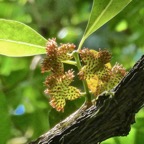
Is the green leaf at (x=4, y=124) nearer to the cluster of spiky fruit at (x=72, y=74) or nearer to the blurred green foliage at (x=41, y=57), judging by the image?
the blurred green foliage at (x=41, y=57)

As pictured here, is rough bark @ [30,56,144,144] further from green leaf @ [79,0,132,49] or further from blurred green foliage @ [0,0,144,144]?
blurred green foliage @ [0,0,144,144]

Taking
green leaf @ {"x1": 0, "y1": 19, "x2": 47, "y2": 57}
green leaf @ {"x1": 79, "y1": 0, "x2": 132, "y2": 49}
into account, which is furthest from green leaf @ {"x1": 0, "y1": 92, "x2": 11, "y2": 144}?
green leaf @ {"x1": 79, "y1": 0, "x2": 132, "y2": 49}

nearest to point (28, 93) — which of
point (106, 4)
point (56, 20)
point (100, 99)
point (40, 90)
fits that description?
point (40, 90)

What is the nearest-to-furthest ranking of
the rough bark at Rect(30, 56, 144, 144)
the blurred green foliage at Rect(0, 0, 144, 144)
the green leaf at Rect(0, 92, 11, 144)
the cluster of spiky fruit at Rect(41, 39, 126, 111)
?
1. the rough bark at Rect(30, 56, 144, 144)
2. the cluster of spiky fruit at Rect(41, 39, 126, 111)
3. the green leaf at Rect(0, 92, 11, 144)
4. the blurred green foliage at Rect(0, 0, 144, 144)

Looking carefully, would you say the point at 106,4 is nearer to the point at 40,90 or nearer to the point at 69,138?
the point at 69,138

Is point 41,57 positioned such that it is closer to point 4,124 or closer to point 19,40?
point 4,124

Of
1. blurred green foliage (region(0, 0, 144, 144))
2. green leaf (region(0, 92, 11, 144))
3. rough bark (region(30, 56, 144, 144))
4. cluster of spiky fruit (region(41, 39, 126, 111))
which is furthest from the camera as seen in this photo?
blurred green foliage (region(0, 0, 144, 144))
